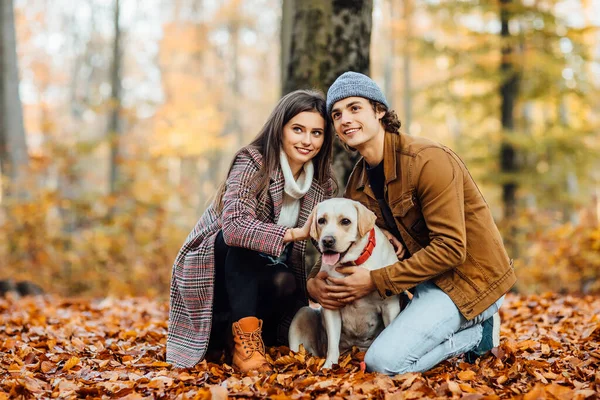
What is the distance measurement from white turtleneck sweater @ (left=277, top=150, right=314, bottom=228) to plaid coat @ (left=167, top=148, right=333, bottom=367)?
4 cm

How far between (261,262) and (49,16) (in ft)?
91.3

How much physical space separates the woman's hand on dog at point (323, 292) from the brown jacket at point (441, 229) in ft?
1.02

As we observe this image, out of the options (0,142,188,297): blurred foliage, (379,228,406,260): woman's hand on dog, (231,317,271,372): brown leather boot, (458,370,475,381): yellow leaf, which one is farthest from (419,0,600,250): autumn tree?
(231,317,271,372): brown leather boot

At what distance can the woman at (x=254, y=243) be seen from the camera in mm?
3512

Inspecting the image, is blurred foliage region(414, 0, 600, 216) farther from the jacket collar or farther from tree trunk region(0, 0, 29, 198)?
tree trunk region(0, 0, 29, 198)

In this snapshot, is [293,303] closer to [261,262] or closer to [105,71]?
[261,262]

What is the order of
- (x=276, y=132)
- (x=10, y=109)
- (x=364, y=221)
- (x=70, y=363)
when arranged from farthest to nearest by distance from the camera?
(x=10, y=109), (x=276, y=132), (x=70, y=363), (x=364, y=221)

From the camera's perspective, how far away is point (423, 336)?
3.34m

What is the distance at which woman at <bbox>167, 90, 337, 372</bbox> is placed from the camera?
11.5 ft

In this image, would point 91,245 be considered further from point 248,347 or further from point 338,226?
point 338,226

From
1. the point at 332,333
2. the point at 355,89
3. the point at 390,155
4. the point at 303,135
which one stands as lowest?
the point at 332,333

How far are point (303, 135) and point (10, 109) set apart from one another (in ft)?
29.8

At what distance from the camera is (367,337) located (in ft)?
12.1

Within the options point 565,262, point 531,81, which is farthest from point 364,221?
point 531,81
